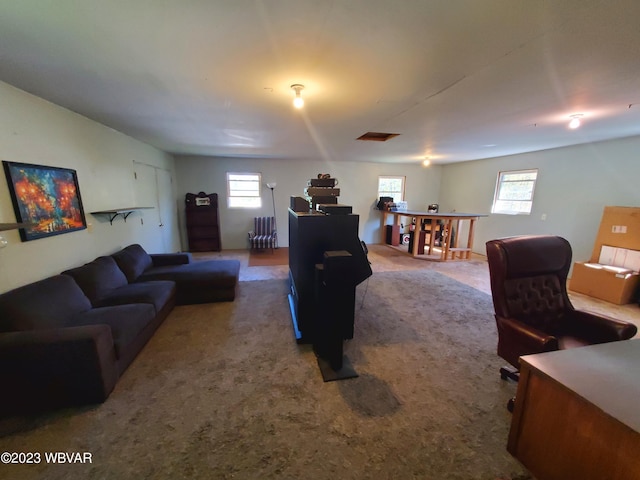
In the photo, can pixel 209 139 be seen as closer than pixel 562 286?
No

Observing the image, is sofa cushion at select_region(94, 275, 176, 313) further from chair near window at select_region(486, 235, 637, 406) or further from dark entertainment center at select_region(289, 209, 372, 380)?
chair near window at select_region(486, 235, 637, 406)

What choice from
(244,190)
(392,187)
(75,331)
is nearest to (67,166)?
(75,331)

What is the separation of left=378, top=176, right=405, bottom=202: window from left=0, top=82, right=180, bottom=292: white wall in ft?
19.4

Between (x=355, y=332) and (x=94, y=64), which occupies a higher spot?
(x=94, y=64)

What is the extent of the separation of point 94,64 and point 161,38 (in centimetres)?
72

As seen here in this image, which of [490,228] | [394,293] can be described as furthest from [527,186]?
[394,293]

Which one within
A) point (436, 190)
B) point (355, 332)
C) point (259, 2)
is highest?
point (259, 2)

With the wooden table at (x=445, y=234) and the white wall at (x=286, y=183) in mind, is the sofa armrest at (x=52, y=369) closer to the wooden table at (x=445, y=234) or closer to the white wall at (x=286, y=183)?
the white wall at (x=286, y=183)

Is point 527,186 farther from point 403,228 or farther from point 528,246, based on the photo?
point 528,246

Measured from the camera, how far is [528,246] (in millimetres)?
1920

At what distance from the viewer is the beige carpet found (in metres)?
5.40

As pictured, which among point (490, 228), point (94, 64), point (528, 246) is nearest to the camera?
point (94, 64)

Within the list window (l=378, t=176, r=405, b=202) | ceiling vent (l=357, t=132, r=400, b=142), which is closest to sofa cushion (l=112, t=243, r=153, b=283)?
ceiling vent (l=357, t=132, r=400, b=142)

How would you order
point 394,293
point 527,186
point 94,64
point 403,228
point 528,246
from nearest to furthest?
point 94,64
point 528,246
point 394,293
point 527,186
point 403,228
